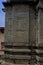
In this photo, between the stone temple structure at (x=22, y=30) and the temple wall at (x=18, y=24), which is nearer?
the stone temple structure at (x=22, y=30)

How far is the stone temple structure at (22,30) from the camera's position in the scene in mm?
9148

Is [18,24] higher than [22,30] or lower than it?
higher

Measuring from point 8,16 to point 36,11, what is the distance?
4.73ft

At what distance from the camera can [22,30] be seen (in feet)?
31.1

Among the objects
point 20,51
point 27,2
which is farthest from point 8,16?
point 20,51

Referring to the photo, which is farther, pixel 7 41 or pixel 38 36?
pixel 7 41

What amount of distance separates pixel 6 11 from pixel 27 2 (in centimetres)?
118

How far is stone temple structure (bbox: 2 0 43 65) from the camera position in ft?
30.0

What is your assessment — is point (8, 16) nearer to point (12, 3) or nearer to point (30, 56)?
point (12, 3)

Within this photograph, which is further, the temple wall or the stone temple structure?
the temple wall

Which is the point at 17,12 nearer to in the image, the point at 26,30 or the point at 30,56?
the point at 26,30

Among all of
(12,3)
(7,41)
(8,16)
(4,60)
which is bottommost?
(4,60)

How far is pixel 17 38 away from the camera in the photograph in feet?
31.0

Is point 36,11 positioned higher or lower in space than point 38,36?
higher
